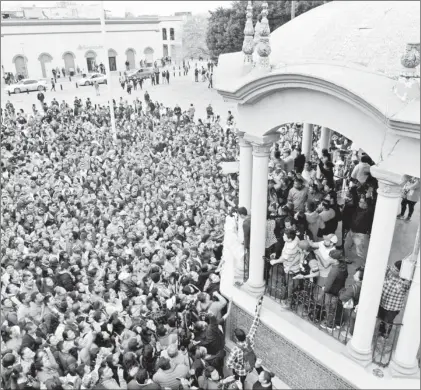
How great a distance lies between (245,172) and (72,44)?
176 feet

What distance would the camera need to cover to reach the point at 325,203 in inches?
351

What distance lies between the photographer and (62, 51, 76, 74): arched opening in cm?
5603

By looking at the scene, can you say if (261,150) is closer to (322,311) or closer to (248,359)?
(322,311)

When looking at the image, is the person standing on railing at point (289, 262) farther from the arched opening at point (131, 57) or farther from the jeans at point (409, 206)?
the arched opening at point (131, 57)

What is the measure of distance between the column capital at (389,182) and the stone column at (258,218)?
221cm

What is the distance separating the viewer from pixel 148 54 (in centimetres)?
6191

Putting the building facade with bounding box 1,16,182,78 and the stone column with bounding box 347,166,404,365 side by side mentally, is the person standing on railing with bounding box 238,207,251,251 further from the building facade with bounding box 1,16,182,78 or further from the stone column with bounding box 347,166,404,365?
the building facade with bounding box 1,16,182,78

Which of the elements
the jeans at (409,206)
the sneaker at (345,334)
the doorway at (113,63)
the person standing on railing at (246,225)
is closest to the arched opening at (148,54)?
the doorway at (113,63)

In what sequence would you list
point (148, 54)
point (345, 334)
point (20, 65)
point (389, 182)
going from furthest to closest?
1. point (148, 54)
2. point (20, 65)
3. point (345, 334)
4. point (389, 182)

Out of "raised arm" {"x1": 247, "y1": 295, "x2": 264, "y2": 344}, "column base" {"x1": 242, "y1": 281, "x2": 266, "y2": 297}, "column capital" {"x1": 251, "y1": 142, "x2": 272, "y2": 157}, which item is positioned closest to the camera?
"column capital" {"x1": 251, "y1": 142, "x2": 272, "y2": 157}

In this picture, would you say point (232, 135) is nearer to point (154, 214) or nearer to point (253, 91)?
point (154, 214)

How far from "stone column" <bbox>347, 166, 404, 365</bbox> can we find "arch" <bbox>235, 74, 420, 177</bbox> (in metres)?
0.26

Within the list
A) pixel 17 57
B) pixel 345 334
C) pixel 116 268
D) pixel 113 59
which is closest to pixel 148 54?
pixel 113 59

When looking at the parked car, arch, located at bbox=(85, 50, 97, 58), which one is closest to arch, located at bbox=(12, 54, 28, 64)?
arch, located at bbox=(85, 50, 97, 58)
